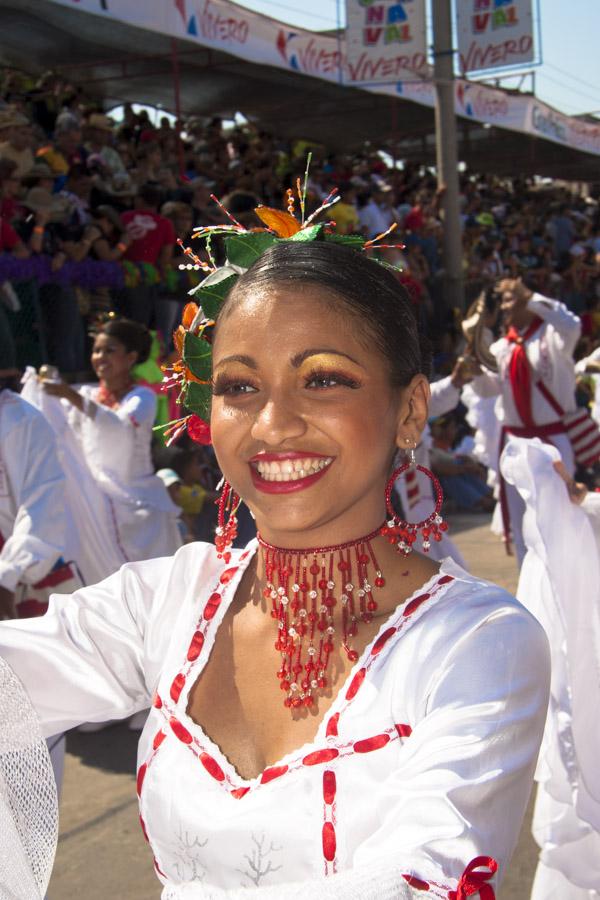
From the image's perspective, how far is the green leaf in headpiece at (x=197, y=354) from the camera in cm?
173

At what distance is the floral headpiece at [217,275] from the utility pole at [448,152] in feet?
35.2

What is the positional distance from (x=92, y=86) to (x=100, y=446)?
8042 mm

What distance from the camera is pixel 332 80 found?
1226 centimetres

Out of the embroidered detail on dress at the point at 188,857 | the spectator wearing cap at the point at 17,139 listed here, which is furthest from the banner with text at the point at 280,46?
the embroidered detail on dress at the point at 188,857

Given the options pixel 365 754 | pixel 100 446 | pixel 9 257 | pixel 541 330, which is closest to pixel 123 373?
pixel 100 446

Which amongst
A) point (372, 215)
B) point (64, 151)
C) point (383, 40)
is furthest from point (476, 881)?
point (372, 215)

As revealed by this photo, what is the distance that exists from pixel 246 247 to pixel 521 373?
512 cm

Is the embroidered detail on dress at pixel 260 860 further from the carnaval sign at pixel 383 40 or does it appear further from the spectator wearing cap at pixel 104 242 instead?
the carnaval sign at pixel 383 40

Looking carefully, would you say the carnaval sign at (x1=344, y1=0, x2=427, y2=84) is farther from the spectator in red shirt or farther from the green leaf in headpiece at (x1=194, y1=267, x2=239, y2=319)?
the green leaf in headpiece at (x1=194, y1=267, x2=239, y2=319)

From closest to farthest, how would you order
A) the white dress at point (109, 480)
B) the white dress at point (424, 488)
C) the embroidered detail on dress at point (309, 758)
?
the embroidered detail on dress at point (309, 758)
the white dress at point (109, 480)
the white dress at point (424, 488)

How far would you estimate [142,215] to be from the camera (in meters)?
8.11

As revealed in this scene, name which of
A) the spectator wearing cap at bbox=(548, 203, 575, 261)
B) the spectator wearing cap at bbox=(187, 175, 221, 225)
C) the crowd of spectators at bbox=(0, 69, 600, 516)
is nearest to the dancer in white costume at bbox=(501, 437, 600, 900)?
the crowd of spectators at bbox=(0, 69, 600, 516)

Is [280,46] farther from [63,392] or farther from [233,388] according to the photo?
[233,388]

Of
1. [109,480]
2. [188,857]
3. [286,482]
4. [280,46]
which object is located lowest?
[109,480]
